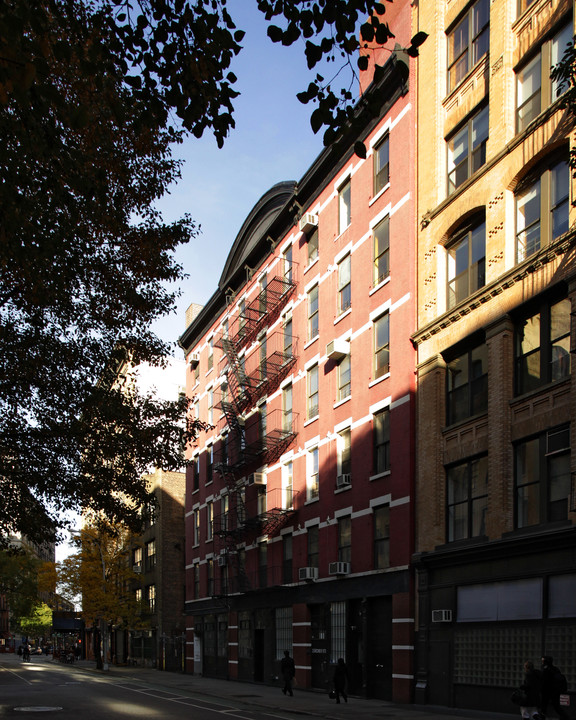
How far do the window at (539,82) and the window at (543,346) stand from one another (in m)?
5.58

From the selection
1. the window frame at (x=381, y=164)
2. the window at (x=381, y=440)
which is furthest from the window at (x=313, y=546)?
the window frame at (x=381, y=164)

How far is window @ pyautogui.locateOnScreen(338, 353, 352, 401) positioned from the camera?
32.0m

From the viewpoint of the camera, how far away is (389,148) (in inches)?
1187

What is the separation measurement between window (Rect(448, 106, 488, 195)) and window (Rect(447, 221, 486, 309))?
184cm

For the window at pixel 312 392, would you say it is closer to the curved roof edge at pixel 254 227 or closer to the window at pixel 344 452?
the window at pixel 344 452

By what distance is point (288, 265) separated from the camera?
130 feet

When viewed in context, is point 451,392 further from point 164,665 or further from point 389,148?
point 164,665

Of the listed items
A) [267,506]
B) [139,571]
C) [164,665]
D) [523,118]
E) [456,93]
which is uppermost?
[456,93]

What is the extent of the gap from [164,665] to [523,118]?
148 feet

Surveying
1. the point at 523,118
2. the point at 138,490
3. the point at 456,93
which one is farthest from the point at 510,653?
the point at 456,93

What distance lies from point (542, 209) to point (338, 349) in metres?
11.8

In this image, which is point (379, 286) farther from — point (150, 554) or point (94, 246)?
point (150, 554)

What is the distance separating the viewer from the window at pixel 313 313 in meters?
35.7

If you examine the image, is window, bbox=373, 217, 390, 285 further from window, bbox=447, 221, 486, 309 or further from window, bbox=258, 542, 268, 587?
window, bbox=258, 542, 268, 587
